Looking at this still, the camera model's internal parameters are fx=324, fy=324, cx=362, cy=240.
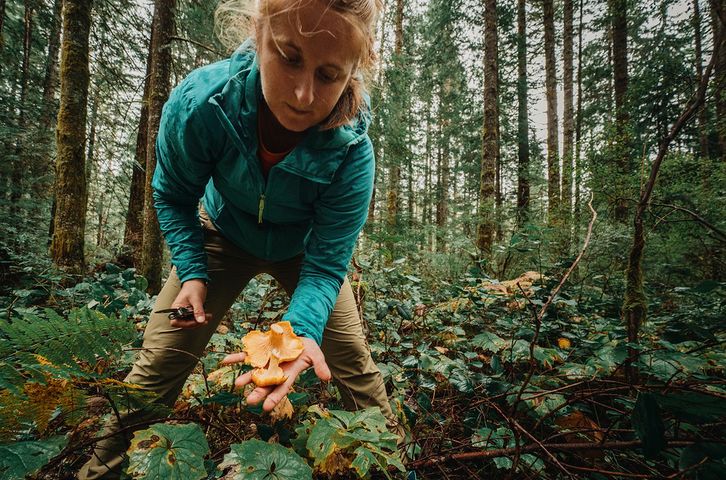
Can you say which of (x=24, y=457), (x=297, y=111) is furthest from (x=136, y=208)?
(x=24, y=457)

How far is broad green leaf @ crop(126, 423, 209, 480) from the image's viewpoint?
1016 millimetres

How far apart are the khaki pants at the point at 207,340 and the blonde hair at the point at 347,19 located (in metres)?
1.00

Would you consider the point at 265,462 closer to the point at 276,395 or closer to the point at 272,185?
the point at 276,395

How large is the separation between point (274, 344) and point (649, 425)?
1.32 meters

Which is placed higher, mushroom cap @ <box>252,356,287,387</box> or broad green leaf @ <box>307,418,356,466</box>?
mushroom cap @ <box>252,356,287,387</box>

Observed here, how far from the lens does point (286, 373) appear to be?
1.18 metres

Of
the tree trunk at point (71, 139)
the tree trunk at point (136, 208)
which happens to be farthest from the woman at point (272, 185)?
the tree trunk at point (136, 208)

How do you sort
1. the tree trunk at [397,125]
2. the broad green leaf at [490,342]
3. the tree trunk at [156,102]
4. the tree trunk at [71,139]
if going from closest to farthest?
the broad green leaf at [490,342], the tree trunk at [156,102], the tree trunk at [71,139], the tree trunk at [397,125]

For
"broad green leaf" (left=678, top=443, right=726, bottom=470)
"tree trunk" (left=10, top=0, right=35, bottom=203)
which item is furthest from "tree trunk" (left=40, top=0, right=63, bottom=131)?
"broad green leaf" (left=678, top=443, right=726, bottom=470)

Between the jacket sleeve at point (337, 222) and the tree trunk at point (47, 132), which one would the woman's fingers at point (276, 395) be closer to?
the jacket sleeve at point (337, 222)

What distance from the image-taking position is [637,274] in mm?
1953

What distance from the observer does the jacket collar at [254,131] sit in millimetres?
1552

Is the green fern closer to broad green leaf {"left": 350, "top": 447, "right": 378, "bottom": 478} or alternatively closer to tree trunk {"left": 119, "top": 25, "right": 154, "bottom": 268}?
broad green leaf {"left": 350, "top": 447, "right": 378, "bottom": 478}

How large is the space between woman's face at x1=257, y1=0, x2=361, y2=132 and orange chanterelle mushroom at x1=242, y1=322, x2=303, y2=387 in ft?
3.04
